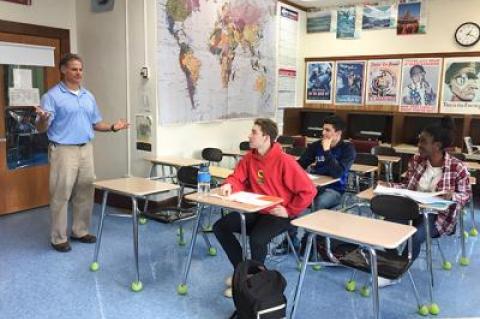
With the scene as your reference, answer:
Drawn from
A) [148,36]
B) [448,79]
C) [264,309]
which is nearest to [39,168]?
[148,36]

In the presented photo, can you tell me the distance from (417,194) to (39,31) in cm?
415

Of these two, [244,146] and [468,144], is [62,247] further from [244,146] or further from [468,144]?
[468,144]

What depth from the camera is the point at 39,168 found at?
4898 millimetres

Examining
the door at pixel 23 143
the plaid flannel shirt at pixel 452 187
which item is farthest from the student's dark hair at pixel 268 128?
the door at pixel 23 143

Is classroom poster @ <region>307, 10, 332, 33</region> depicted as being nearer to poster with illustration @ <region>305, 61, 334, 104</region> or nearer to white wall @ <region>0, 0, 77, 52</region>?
poster with illustration @ <region>305, 61, 334, 104</region>

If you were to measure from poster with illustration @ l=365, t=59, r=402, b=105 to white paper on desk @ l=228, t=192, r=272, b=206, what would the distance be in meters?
4.63

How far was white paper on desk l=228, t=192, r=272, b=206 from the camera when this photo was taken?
8.64 ft

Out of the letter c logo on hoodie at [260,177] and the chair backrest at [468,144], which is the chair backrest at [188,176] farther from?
the chair backrest at [468,144]

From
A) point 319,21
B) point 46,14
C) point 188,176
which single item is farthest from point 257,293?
point 319,21

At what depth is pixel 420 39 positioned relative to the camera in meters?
6.41

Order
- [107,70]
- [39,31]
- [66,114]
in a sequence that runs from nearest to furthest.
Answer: [66,114]
[39,31]
[107,70]

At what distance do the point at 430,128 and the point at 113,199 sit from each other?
140 inches

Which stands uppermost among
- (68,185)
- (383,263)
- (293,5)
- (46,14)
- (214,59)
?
(293,5)

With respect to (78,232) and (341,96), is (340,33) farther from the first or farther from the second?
(78,232)
